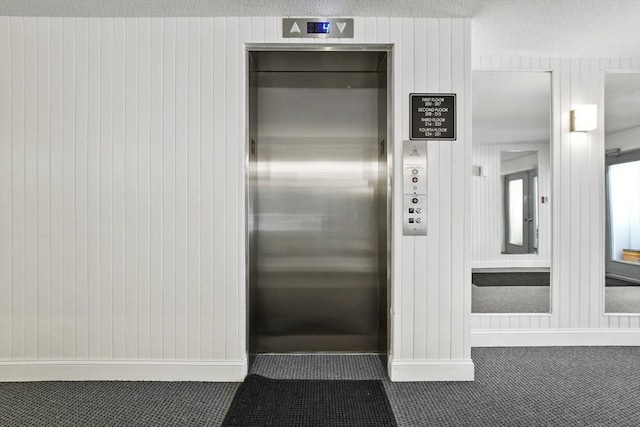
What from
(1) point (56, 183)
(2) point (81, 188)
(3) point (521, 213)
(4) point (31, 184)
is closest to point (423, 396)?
(3) point (521, 213)

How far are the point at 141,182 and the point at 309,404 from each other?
1.82m

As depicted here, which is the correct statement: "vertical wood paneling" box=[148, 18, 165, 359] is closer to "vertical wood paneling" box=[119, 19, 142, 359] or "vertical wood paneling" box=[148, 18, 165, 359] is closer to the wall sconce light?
"vertical wood paneling" box=[119, 19, 142, 359]

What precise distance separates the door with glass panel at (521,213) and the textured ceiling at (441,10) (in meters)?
1.14

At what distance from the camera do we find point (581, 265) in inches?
123

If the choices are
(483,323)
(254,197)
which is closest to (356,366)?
(483,323)

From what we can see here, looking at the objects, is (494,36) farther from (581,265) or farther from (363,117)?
(581,265)

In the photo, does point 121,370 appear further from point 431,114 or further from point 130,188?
point 431,114

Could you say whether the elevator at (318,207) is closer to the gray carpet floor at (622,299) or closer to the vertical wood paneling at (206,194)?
the vertical wood paneling at (206,194)

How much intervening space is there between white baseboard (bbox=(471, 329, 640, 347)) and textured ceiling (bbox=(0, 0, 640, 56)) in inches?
93.6

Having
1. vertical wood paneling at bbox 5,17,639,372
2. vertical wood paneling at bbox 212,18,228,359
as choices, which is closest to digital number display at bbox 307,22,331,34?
vertical wood paneling at bbox 5,17,639,372

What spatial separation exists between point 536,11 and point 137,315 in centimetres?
337

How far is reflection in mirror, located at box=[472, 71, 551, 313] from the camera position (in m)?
3.10

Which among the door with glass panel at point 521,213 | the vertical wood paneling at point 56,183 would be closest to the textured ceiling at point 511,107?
the door with glass panel at point 521,213

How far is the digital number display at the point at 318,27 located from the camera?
246cm
